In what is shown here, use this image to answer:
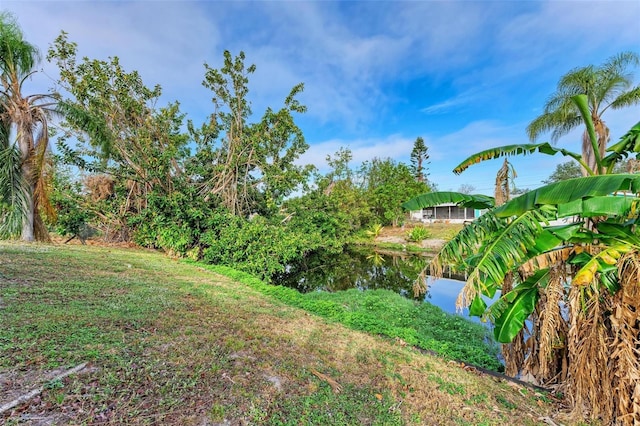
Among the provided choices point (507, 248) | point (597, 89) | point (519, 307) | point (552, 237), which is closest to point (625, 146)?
point (552, 237)

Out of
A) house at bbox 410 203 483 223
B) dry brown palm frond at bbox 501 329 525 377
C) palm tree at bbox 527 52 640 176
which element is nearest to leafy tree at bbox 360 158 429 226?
house at bbox 410 203 483 223

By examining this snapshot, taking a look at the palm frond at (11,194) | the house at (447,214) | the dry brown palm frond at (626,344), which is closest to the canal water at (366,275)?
the dry brown palm frond at (626,344)

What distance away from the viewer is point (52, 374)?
7.45 ft

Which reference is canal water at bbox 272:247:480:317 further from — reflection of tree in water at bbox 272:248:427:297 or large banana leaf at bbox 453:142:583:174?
large banana leaf at bbox 453:142:583:174

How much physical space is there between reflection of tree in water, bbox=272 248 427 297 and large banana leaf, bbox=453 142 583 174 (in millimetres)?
7394

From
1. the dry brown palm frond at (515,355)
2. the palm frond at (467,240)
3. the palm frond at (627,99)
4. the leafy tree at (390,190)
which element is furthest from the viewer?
the leafy tree at (390,190)

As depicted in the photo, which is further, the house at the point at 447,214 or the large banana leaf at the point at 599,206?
the house at the point at 447,214

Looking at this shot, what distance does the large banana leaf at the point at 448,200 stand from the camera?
357 cm

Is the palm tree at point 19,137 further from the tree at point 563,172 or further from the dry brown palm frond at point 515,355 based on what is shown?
the tree at point 563,172

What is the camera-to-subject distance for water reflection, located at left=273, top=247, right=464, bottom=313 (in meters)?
10.6

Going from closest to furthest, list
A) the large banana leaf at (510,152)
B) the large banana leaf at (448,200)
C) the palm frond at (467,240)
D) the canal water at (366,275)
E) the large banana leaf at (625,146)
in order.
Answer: the large banana leaf at (625,146) < the palm frond at (467,240) < the large banana leaf at (510,152) < the large banana leaf at (448,200) < the canal water at (366,275)

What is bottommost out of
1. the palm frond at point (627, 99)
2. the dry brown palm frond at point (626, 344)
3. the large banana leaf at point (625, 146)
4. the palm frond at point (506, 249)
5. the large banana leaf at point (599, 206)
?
the dry brown palm frond at point (626, 344)

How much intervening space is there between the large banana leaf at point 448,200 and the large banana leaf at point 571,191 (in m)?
0.59

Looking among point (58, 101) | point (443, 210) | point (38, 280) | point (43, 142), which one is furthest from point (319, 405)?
point (443, 210)
